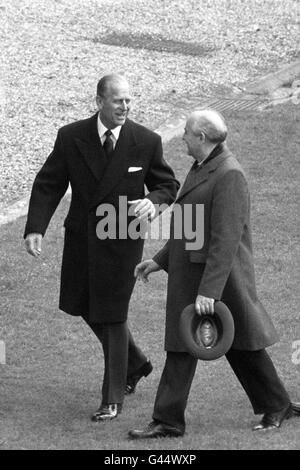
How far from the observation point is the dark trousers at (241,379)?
7.22 m

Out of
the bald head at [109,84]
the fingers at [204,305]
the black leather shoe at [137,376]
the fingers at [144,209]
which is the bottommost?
the black leather shoe at [137,376]

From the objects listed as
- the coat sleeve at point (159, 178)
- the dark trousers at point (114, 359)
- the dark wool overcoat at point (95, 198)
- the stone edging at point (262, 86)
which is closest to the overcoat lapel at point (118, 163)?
the dark wool overcoat at point (95, 198)

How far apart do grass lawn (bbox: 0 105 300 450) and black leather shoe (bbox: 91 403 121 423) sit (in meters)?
0.05

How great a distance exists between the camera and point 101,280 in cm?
784

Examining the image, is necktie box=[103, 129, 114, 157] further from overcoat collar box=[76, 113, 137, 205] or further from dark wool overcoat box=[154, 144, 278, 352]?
dark wool overcoat box=[154, 144, 278, 352]

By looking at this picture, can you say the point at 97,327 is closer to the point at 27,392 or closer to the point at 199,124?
the point at 27,392

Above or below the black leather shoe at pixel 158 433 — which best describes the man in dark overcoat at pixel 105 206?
above

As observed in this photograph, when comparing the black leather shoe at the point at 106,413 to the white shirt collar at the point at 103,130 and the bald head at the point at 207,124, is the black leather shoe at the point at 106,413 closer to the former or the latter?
the white shirt collar at the point at 103,130

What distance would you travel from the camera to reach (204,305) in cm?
698

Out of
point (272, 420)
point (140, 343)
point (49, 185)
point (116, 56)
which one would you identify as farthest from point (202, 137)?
point (116, 56)

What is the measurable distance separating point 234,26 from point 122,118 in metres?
10.5

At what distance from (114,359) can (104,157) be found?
123 cm

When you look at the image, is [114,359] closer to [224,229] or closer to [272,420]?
[272,420]
